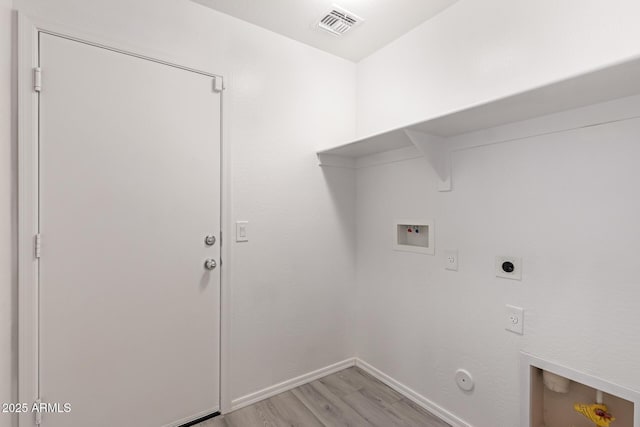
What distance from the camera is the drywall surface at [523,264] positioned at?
3.90ft

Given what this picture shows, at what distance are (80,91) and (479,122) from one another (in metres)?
1.87

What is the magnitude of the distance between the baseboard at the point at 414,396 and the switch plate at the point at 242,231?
1.33 meters

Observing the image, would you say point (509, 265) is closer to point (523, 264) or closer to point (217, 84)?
point (523, 264)

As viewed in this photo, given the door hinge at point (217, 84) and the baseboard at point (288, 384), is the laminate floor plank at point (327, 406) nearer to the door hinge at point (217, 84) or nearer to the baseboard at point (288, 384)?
the baseboard at point (288, 384)

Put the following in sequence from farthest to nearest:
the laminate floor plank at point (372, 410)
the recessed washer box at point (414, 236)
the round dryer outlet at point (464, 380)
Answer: the recessed washer box at point (414, 236)
the laminate floor plank at point (372, 410)
the round dryer outlet at point (464, 380)

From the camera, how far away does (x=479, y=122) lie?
147cm

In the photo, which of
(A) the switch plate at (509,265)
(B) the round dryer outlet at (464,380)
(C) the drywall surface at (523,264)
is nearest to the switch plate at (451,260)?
(C) the drywall surface at (523,264)

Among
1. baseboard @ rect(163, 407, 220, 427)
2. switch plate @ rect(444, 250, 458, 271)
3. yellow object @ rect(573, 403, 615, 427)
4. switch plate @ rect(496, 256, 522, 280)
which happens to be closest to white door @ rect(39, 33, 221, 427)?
baseboard @ rect(163, 407, 220, 427)

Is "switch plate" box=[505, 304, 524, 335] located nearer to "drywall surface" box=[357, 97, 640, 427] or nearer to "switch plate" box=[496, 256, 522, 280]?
"drywall surface" box=[357, 97, 640, 427]

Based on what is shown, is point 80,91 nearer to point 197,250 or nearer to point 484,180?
point 197,250

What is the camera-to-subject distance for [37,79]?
A: 4.42ft

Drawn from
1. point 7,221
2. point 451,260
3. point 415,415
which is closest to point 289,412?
point 415,415

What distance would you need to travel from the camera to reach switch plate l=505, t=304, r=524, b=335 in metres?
1.45

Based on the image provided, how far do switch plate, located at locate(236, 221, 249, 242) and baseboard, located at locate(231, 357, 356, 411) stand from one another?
0.97m
